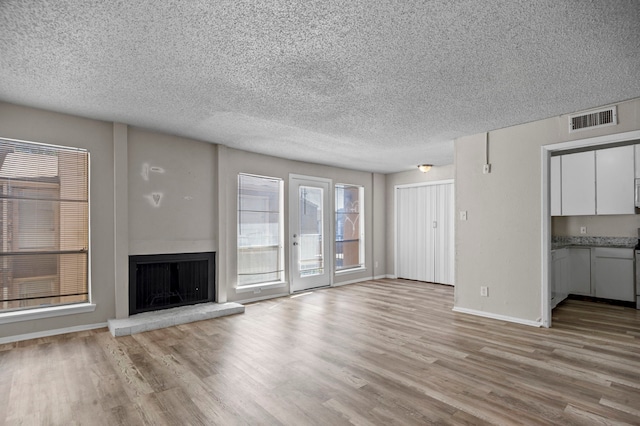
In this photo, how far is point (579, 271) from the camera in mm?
5625

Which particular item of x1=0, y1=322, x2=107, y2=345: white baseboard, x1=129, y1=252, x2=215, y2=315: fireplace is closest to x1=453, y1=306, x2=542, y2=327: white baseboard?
x1=129, y1=252, x2=215, y2=315: fireplace

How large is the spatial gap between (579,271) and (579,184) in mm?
1490

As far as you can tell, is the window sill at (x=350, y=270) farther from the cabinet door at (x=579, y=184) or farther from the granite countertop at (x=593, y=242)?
the cabinet door at (x=579, y=184)

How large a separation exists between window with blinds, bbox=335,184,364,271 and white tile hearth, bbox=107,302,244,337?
9.47ft

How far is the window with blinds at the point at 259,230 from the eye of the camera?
5543mm

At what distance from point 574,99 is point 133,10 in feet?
13.1

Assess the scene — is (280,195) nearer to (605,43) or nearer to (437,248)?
(437,248)

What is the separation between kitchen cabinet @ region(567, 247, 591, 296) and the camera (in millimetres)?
5535

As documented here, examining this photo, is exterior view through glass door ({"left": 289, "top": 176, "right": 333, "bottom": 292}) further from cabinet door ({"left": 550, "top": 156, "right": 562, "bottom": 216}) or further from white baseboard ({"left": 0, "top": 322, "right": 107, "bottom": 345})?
cabinet door ({"left": 550, "top": 156, "right": 562, "bottom": 216})

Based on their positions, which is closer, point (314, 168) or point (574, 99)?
point (574, 99)

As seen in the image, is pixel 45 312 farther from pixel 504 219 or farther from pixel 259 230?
pixel 504 219

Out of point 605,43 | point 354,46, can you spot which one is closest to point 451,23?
point 354,46

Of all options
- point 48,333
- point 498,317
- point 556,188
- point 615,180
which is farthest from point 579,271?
point 48,333

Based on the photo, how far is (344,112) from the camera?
3.81 meters
